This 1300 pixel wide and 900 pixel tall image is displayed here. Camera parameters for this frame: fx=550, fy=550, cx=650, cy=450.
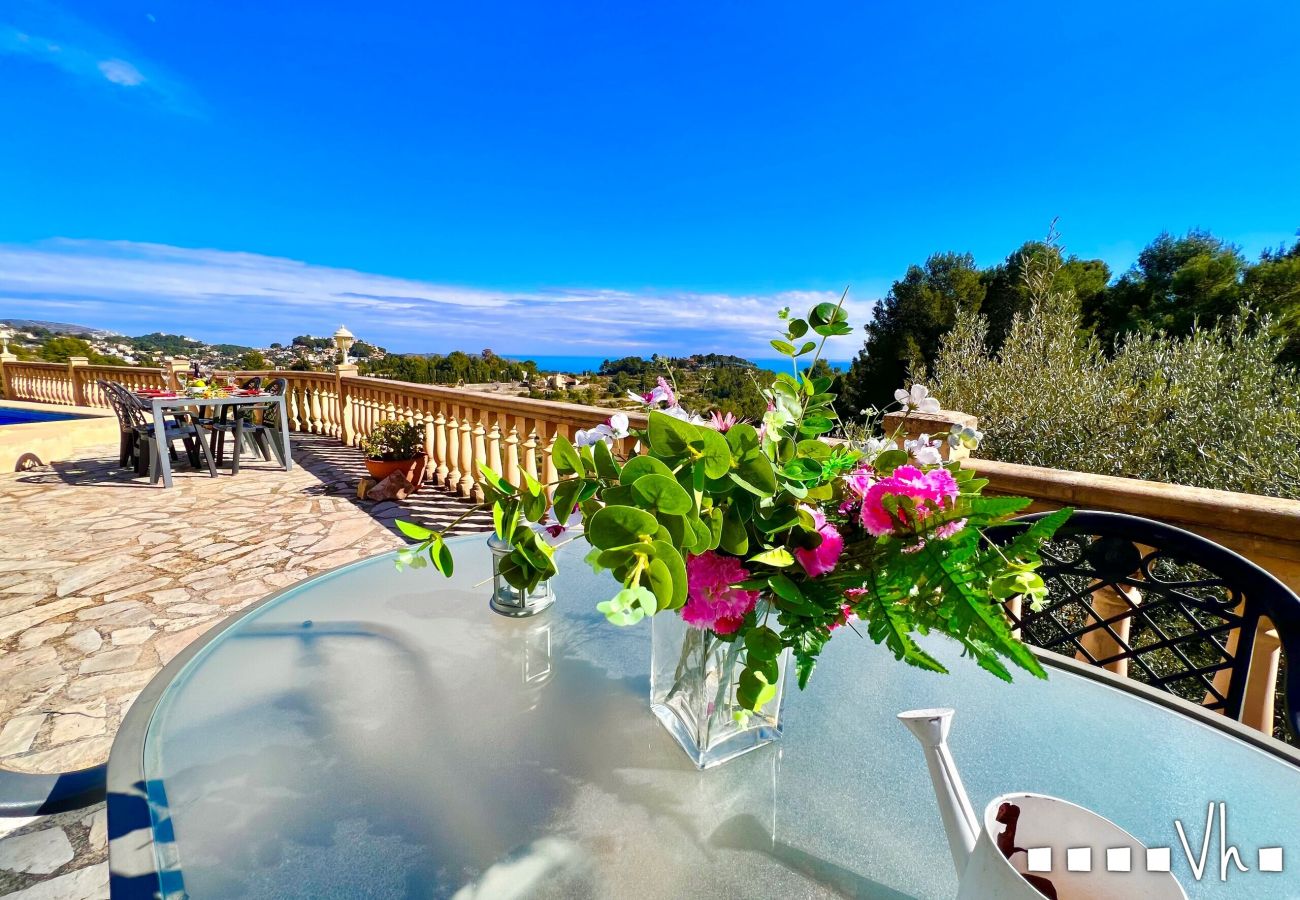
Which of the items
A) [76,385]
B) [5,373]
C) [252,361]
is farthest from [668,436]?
[5,373]

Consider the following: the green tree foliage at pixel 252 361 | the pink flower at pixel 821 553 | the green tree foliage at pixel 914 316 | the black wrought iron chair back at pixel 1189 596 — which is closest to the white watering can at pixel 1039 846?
the pink flower at pixel 821 553

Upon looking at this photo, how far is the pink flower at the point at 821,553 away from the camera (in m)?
0.54

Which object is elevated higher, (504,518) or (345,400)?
(504,518)

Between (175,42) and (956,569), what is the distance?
1505cm

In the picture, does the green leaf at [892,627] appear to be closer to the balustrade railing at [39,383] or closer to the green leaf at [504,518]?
the green leaf at [504,518]

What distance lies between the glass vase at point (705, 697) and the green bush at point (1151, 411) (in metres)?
3.70

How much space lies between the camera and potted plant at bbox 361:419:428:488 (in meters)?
4.87

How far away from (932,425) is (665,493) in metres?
1.74

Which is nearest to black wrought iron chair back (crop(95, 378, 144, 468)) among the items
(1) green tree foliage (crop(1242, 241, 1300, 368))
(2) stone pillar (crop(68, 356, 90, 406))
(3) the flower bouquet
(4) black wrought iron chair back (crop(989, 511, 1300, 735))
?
(3) the flower bouquet

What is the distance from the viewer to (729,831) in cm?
65

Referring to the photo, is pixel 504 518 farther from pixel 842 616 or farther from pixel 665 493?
pixel 842 616

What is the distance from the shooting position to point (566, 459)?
1.83 ft

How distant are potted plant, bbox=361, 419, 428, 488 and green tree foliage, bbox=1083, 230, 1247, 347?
16.1m

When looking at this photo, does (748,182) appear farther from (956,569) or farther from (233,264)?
(233,264)
